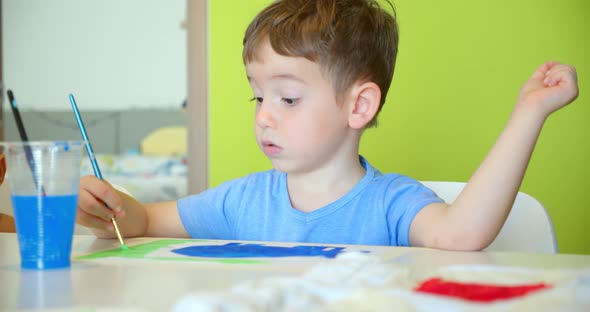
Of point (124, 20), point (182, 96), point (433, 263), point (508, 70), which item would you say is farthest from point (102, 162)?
point (433, 263)

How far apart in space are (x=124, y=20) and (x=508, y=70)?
15.9ft

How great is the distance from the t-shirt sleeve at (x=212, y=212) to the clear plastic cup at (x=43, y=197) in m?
0.50

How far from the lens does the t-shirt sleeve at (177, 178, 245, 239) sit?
1266 mm

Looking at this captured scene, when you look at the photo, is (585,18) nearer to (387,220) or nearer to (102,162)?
(387,220)

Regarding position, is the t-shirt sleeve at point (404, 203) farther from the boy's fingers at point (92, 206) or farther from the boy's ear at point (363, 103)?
the boy's fingers at point (92, 206)

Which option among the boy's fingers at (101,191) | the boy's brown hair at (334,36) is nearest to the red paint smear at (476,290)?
the boy's fingers at (101,191)

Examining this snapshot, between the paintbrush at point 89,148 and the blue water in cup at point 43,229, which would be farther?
the paintbrush at point 89,148

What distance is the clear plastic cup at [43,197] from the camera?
752 mm

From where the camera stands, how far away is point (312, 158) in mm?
1177

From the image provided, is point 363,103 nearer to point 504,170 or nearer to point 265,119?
point 265,119

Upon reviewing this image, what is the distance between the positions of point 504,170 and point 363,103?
0.38 metres

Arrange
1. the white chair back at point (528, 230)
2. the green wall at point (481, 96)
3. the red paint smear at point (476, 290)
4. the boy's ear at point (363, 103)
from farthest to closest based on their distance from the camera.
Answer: the green wall at point (481, 96)
the boy's ear at point (363, 103)
the white chair back at point (528, 230)
the red paint smear at point (476, 290)

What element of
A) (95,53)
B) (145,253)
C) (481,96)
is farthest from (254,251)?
(95,53)

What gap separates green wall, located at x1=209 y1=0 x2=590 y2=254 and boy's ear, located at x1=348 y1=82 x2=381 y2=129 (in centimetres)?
87
